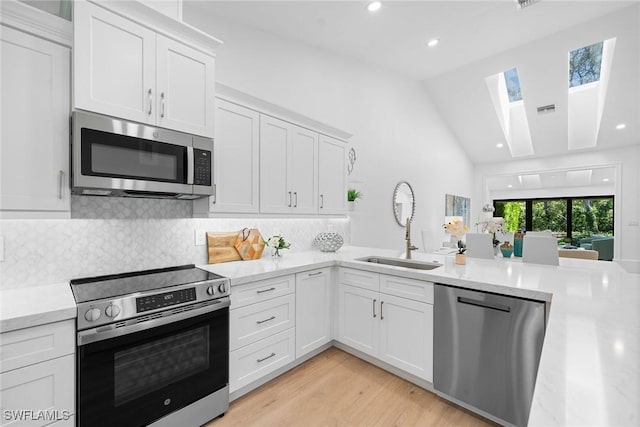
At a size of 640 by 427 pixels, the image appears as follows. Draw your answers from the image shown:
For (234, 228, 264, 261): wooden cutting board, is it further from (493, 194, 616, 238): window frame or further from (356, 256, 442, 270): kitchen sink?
(493, 194, 616, 238): window frame

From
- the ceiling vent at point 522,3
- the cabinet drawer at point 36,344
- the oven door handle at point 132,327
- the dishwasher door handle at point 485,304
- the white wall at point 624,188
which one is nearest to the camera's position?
the cabinet drawer at point 36,344

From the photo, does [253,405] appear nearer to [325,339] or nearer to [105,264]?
[325,339]

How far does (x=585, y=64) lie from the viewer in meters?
5.06

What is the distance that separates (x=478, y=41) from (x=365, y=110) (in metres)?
1.87

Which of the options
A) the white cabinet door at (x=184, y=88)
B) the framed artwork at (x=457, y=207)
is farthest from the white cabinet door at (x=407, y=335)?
the framed artwork at (x=457, y=207)

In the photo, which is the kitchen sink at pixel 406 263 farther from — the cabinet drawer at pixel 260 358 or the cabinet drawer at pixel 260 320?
the cabinet drawer at pixel 260 358

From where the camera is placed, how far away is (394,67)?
15.1 feet

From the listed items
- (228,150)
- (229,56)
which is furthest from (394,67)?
(228,150)

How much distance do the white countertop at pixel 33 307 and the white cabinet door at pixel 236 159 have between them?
0.98 meters

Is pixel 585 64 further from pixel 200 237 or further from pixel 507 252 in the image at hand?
pixel 200 237

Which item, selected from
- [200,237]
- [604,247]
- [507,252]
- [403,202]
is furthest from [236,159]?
[604,247]

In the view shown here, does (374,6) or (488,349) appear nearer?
(488,349)

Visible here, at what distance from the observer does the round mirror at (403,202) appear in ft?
15.6

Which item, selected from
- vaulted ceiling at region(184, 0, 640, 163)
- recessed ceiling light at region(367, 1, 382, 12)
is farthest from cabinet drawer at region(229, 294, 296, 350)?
recessed ceiling light at region(367, 1, 382, 12)
